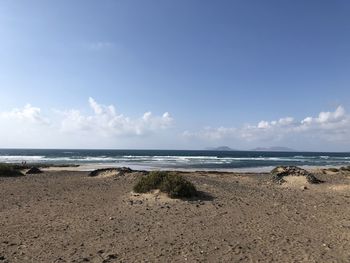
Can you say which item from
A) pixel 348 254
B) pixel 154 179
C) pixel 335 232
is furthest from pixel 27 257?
pixel 154 179

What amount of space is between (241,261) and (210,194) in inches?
354

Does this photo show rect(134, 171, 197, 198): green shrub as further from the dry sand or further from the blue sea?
the blue sea

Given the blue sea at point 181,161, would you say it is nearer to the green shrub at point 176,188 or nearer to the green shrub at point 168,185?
the green shrub at point 168,185

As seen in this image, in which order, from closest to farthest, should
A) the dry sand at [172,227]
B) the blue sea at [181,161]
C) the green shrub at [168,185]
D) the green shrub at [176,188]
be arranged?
1. the dry sand at [172,227]
2. the green shrub at [176,188]
3. the green shrub at [168,185]
4. the blue sea at [181,161]

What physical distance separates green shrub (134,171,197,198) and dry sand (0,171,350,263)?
441 mm

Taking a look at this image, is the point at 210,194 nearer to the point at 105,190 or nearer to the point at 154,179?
the point at 154,179

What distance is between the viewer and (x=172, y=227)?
1092 centimetres

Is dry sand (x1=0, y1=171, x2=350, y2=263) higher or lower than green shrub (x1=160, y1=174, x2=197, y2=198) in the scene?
lower

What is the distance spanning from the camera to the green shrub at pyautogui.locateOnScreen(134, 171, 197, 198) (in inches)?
612

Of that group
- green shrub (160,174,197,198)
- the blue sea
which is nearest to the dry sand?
green shrub (160,174,197,198)

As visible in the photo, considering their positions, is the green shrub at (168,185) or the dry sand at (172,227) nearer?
the dry sand at (172,227)

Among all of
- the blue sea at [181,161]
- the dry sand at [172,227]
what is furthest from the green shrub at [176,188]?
the blue sea at [181,161]

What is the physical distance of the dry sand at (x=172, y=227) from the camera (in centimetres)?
833

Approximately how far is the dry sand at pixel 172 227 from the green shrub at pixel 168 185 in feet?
1.45
